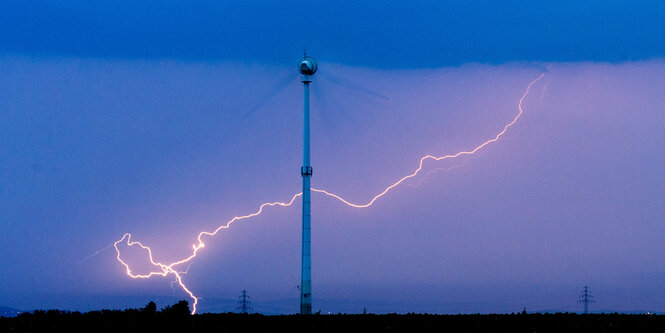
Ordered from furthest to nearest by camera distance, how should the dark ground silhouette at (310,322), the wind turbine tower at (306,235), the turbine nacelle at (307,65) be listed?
the turbine nacelle at (307,65) < the wind turbine tower at (306,235) < the dark ground silhouette at (310,322)

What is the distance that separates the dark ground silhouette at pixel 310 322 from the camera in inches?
769

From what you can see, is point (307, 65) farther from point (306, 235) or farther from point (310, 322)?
point (310, 322)

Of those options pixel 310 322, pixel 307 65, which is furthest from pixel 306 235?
pixel 310 322

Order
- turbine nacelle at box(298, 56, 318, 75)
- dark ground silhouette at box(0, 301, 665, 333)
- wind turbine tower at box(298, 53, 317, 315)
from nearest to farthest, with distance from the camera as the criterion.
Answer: dark ground silhouette at box(0, 301, 665, 333)
wind turbine tower at box(298, 53, 317, 315)
turbine nacelle at box(298, 56, 318, 75)

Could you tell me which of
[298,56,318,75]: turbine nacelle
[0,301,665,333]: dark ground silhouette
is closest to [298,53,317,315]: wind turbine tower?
[298,56,318,75]: turbine nacelle

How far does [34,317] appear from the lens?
19.6 meters

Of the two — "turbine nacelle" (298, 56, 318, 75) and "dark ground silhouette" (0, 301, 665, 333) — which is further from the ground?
"turbine nacelle" (298, 56, 318, 75)

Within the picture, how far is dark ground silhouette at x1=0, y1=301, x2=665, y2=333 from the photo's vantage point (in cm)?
1953

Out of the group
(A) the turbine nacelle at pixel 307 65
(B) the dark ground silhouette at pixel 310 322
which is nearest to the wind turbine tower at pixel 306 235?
(A) the turbine nacelle at pixel 307 65

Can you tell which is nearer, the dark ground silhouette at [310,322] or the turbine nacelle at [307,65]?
the dark ground silhouette at [310,322]

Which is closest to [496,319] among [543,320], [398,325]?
[543,320]

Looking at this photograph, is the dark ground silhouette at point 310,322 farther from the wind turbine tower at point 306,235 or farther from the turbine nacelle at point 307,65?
the turbine nacelle at point 307,65

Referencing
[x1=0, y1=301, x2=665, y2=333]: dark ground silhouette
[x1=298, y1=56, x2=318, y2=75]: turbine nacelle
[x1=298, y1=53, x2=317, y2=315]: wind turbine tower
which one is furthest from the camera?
[x1=298, y1=56, x2=318, y2=75]: turbine nacelle

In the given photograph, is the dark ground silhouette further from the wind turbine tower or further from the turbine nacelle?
the turbine nacelle
